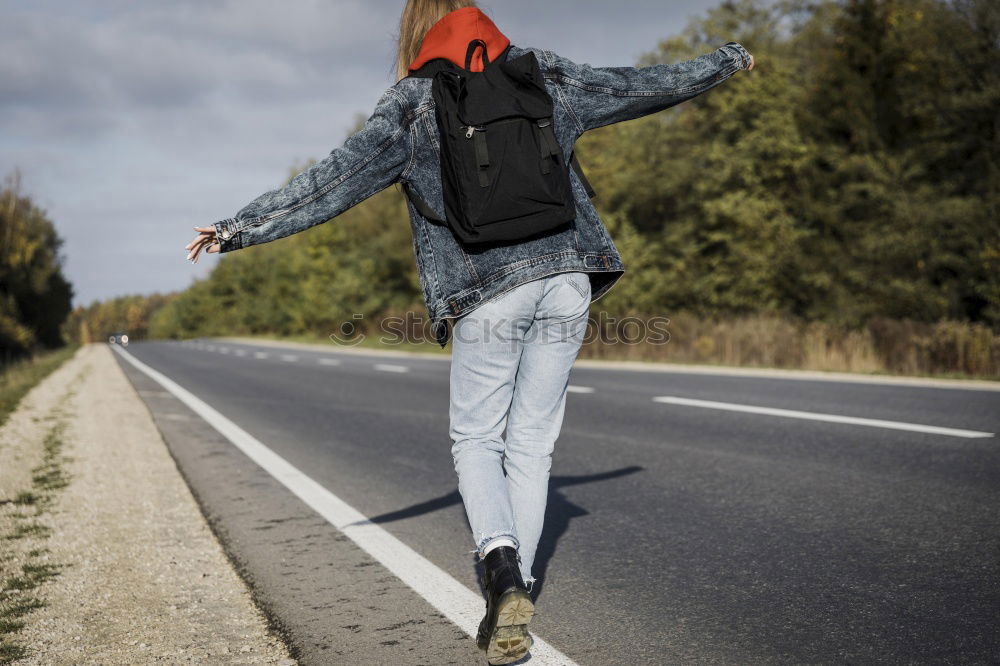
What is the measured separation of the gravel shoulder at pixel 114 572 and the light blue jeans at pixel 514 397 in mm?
817

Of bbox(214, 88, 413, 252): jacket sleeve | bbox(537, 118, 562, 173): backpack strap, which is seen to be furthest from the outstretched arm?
bbox(537, 118, 562, 173): backpack strap

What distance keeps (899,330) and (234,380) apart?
1282 cm

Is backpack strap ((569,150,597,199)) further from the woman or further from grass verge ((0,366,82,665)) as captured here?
grass verge ((0,366,82,665))

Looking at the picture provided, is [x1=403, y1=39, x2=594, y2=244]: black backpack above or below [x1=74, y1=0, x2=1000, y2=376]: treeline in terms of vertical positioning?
below

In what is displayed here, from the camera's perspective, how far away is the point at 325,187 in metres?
2.31

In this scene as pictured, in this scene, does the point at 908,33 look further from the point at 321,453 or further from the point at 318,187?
the point at 318,187

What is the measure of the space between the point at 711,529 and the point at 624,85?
2295 millimetres

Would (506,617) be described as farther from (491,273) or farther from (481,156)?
(481,156)

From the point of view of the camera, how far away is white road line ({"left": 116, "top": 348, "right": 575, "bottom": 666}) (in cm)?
273

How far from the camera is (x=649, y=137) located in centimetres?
3009

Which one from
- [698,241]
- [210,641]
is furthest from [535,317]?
[698,241]

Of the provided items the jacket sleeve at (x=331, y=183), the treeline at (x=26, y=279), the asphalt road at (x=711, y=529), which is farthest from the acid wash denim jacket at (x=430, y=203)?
the treeline at (x=26, y=279)

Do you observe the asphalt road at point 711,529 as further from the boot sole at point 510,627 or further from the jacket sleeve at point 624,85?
the jacket sleeve at point 624,85

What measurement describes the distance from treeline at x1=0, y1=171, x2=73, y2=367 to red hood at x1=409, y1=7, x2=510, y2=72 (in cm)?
2778
